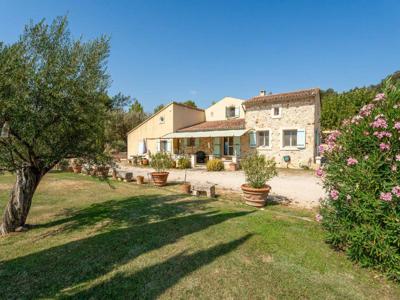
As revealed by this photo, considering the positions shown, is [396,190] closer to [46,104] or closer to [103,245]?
[103,245]

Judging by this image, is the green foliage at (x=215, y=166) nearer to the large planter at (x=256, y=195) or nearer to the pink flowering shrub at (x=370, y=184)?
the large planter at (x=256, y=195)

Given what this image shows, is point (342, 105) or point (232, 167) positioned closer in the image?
point (232, 167)

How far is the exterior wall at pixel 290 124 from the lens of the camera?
64.7 feet

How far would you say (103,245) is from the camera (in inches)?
212

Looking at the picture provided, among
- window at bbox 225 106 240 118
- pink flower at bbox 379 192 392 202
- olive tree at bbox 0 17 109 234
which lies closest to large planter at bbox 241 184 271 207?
pink flower at bbox 379 192 392 202

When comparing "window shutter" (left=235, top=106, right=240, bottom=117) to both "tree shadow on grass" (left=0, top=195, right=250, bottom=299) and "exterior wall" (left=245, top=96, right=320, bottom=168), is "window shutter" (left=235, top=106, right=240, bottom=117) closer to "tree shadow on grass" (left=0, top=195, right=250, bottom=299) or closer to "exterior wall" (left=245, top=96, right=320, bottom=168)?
"exterior wall" (left=245, top=96, right=320, bottom=168)

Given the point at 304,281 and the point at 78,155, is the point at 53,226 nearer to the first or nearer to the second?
the point at 78,155

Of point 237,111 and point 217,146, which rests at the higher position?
point 237,111

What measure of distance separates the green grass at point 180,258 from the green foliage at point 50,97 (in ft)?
7.97

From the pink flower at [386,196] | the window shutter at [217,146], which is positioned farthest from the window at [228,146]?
the pink flower at [386,196]

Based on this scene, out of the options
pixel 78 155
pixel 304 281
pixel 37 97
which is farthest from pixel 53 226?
pixel 304 281

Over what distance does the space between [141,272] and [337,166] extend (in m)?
A: 4.66

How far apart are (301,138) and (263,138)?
147 inches

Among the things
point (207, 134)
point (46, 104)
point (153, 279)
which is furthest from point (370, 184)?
point (207, 134)
